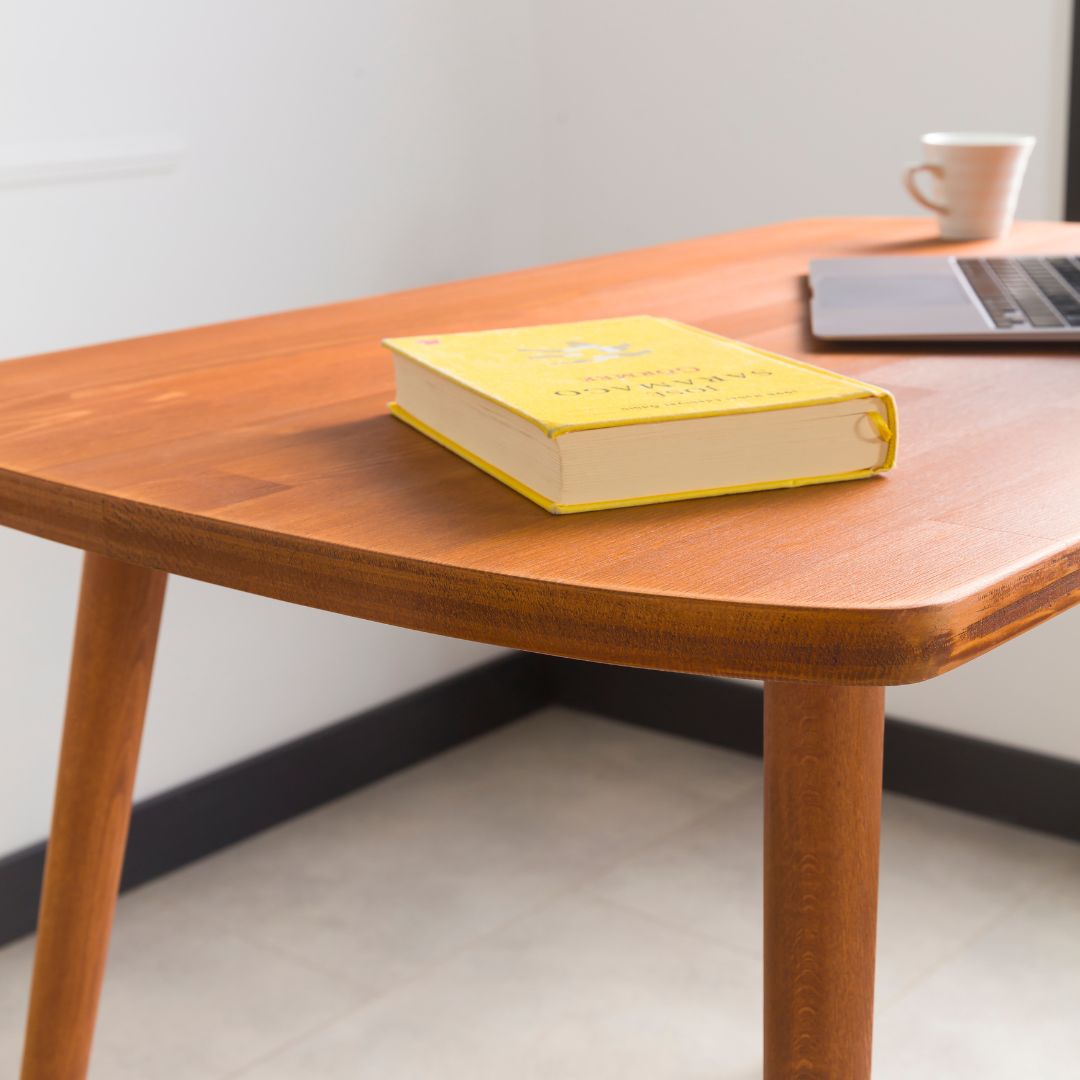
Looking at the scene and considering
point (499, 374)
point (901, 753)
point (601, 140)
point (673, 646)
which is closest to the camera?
point (673, 646)

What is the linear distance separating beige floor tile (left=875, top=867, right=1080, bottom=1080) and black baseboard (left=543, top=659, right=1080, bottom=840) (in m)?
0.19

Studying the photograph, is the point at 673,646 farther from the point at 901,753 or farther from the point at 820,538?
the point at 901,753

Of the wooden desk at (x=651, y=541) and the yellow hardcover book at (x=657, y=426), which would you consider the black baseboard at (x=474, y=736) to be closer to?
the wooden desk at (x=651, y=541)

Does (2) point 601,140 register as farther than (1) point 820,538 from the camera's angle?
Yes

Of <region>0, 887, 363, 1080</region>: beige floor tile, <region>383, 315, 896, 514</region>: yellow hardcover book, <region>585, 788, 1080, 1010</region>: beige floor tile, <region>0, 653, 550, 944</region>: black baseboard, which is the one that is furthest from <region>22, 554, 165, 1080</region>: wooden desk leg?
<region>585, 788, 1080, 1010</region>: beige floor tile

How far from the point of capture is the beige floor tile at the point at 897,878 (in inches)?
60.9

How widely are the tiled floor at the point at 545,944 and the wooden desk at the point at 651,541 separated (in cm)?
53

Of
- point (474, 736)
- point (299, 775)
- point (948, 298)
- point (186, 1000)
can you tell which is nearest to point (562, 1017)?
point (186, 1000)

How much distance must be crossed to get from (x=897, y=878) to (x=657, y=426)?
47.5 inches

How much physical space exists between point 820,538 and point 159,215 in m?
1.21

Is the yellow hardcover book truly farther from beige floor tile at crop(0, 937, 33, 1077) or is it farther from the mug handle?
beige floor tile at crop(0, 937, 33, 1077)

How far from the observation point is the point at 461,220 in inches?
76.2

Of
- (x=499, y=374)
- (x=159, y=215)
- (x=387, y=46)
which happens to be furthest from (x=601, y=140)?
(x=499, y=374)

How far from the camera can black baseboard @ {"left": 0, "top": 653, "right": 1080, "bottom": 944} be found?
67.1 inches
